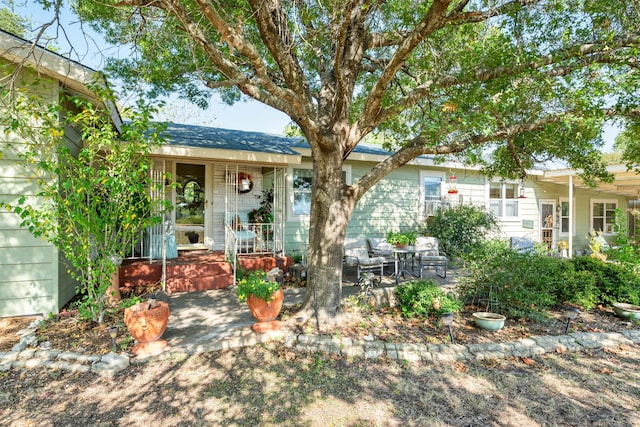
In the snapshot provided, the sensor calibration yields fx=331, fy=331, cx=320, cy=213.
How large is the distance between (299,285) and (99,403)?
4422 millimetres

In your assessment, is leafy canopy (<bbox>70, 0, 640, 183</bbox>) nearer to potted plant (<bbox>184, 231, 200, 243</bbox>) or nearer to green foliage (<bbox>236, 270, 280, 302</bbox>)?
green foliage (<bbox>236, 270, 280, 302</bbox>)

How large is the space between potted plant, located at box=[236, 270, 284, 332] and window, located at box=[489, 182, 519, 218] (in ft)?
33.6

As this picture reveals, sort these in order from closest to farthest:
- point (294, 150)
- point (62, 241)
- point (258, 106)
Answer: point (62, 241), point (258, 106), point (294, 150)

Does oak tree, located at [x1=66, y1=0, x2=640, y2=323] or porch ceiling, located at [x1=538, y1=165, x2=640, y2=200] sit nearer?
oak tree, located at [x1=66, y1=0, x2=640, y2=323]

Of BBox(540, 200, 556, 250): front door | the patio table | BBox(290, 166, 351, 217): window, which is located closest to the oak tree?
the patio table

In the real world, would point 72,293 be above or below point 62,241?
below

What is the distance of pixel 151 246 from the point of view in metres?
6.68

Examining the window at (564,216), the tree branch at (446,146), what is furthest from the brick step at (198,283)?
the window at (564,216)

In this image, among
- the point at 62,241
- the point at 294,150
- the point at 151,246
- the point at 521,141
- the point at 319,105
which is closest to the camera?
the point at 62,241

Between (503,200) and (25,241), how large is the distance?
1332cm

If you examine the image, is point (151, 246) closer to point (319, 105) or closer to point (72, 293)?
point (72, 293)

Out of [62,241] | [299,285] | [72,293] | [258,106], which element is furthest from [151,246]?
[258,106]

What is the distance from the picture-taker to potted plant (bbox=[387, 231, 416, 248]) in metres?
9.12

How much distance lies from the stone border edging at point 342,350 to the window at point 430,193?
6.60 meters
